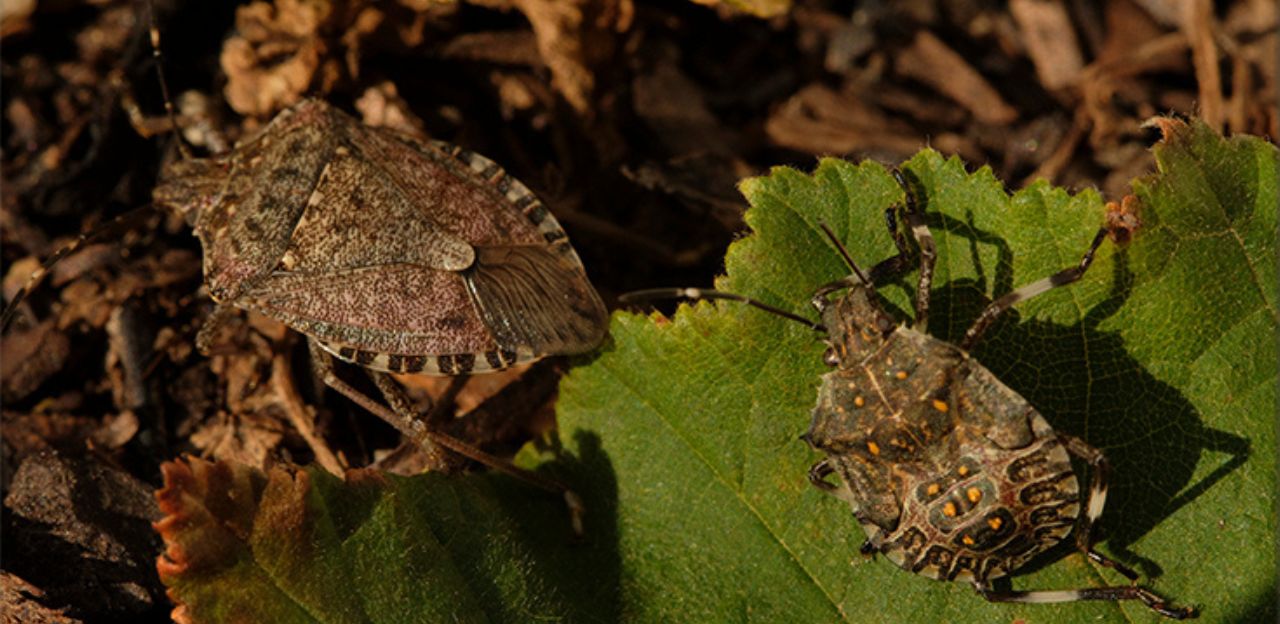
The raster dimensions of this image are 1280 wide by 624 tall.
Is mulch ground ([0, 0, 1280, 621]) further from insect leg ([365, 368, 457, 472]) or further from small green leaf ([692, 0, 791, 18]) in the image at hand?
insect leg ([365, 368, 457, 472])

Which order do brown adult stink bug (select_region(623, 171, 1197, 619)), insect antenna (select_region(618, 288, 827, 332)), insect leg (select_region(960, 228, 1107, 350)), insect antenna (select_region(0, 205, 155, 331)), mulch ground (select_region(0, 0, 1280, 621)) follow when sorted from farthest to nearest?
insect antenna (select_region(0, 205, 155, 331)) → mulch ground (select_region(0, 0, 1280, 621)) → insect antenna (select_region(618, 288, 827, 332)) → insect leg (select_region(960, 228, 1107, 350)) → brown adult stink bug (select_region(623, 171, 1197, 619))

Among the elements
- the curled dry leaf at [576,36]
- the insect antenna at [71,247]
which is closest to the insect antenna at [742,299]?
the curled dry leaf at [576,36]

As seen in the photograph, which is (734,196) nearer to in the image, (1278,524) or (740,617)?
(740,617)

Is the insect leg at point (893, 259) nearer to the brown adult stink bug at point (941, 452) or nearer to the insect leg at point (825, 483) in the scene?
the brown adult stink bug at point (941, 452)

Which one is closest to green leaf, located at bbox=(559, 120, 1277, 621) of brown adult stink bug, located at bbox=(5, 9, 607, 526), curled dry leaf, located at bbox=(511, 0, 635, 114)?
brown adult stink bug, located at bbox=(5, 9, 607, 526)

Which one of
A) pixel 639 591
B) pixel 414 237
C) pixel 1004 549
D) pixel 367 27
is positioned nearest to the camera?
pixel 1004 549

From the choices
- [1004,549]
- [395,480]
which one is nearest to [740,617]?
[1004,549]

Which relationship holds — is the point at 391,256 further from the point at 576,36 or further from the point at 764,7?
the point at 764,7
